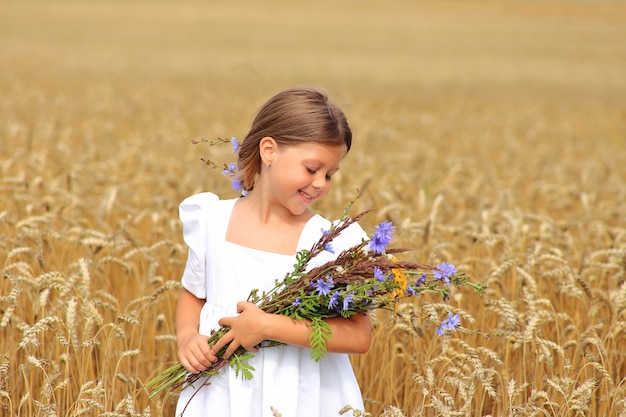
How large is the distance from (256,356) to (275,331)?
0.63 ft

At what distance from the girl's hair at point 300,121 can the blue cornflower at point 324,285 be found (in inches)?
17.8

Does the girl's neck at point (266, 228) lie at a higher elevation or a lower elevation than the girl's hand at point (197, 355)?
higher

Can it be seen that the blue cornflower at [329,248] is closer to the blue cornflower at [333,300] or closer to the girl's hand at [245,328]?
the blue cornflower at [333,300]

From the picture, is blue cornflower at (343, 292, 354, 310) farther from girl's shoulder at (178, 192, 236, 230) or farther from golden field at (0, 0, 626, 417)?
girl's shoulder at (178, 192, 236, 230)

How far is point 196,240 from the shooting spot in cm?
258

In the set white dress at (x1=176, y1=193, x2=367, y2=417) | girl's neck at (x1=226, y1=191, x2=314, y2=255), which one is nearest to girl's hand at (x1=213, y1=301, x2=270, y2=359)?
white dress at (x1=176, y1=193, x2=367, y2=417)

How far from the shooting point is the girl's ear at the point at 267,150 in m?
2.49

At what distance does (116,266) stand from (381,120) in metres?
9.25

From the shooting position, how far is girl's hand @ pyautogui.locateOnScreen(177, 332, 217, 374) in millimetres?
2395

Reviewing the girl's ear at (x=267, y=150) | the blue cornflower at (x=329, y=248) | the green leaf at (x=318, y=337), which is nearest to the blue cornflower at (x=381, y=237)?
the blue cornflower at (x=329, y=248)

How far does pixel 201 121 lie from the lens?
39.4 ft

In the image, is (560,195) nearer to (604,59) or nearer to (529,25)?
(604,59)

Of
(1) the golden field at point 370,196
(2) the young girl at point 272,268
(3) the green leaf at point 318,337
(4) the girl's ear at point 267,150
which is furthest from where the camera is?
(1) the golden field at point 370,196

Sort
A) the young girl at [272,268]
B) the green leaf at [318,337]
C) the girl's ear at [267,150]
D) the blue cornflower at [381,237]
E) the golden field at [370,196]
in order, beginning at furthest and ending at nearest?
the golden field at [370,196] → the girl's ear at [267,150] → the young girl at [272,268] → the green leaf at [318,337] → the blue cornflower at [381,237]
